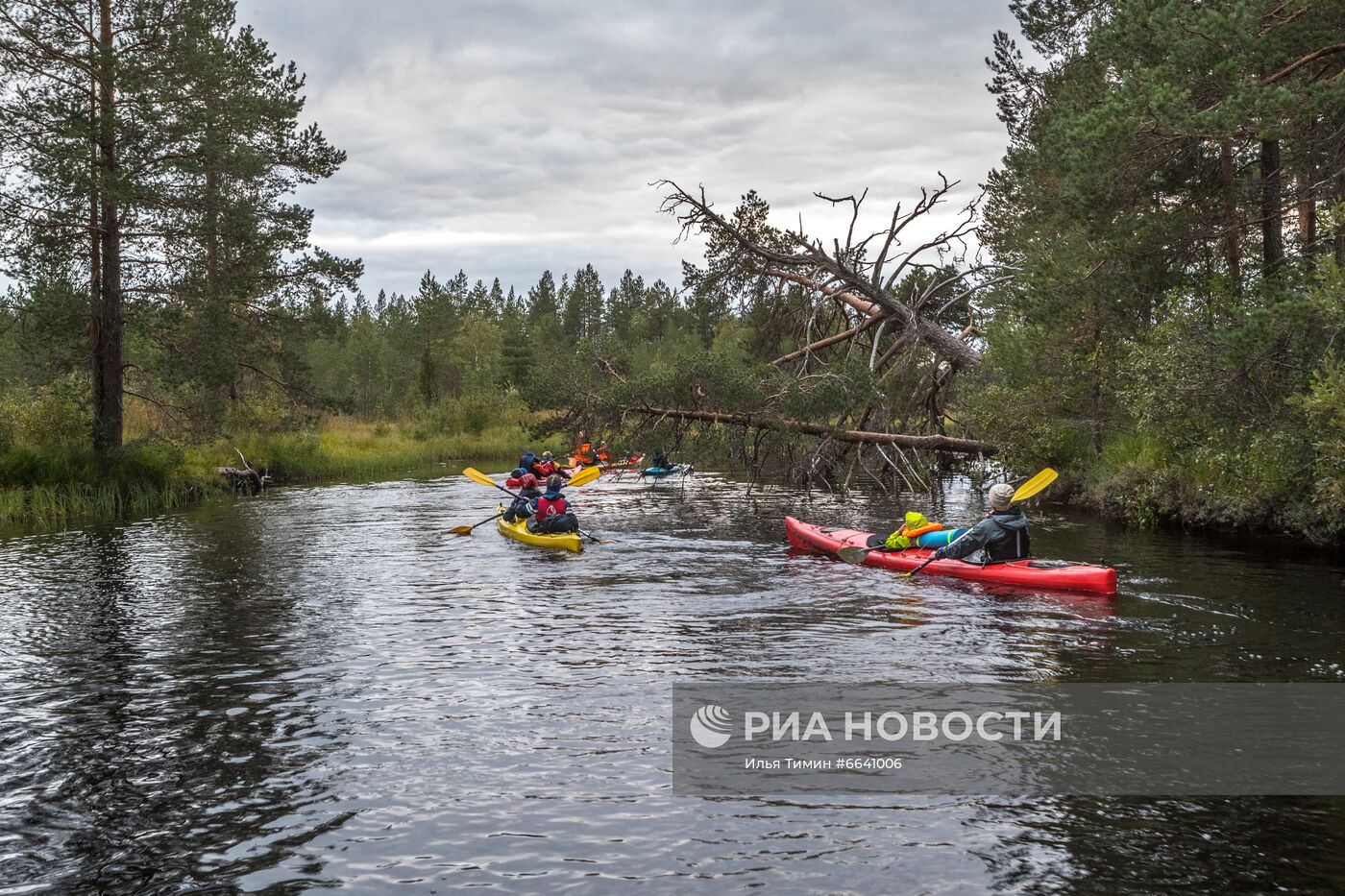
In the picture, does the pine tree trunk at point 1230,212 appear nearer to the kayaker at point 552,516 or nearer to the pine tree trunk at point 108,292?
the kayaker at point 552,516

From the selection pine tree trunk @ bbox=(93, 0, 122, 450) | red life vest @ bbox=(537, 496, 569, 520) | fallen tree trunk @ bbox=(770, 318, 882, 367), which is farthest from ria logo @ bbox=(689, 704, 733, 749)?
pine tree trunk @ bbox=(93, 0, 122, 450)

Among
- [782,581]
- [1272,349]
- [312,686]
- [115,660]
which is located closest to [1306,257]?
[1272,349]

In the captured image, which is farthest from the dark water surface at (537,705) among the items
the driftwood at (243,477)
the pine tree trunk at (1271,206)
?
the driftwood at (243,477)

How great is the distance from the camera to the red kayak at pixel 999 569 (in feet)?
37.2

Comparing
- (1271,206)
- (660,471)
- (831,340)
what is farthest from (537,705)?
(660,471)

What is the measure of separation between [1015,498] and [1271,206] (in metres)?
6.17

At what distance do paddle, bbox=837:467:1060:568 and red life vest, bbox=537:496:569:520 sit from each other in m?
4.76

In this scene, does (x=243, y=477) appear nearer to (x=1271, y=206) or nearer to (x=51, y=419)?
(x=51, y=419)

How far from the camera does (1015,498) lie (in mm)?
12594

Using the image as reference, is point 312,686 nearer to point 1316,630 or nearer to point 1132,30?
point 1316,630

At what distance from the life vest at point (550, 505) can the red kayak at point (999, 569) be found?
4236mm

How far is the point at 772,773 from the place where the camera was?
634cm

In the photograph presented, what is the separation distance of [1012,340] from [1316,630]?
35.9 ft

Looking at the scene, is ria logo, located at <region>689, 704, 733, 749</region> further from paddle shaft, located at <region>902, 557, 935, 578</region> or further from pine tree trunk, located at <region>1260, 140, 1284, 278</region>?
pine tree trunk, located at <region>1260, 140, 1284, 278</region>
